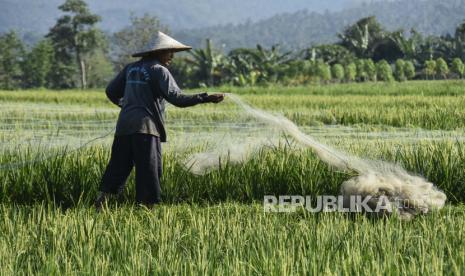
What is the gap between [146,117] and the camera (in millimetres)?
4059

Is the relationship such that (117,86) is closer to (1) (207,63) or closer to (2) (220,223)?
(2) (220,223)

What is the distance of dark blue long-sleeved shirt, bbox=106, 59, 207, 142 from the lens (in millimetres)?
3986

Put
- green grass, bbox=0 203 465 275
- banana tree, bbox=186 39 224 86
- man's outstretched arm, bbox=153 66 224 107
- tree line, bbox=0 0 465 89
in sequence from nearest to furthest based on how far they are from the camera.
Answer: green grass, bbox=0 203 465 275 < man's outstretched arm, bbox=153 66 224 107 < banana tree, bbox=186 39 224 86 < tree line, bbox=0 0 465 89

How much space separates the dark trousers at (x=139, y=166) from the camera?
13.3 feet

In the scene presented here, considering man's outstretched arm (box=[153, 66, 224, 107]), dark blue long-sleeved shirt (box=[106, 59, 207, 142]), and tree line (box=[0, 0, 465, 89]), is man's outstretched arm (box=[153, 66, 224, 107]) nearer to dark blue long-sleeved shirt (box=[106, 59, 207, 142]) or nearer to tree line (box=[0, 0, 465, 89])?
dark blue long-sleeved shirt (box=[106, 59, 207, 142])

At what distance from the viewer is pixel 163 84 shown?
398cm

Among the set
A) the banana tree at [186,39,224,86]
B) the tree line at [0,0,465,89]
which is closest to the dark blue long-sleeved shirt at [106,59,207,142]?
the tree line at [0,0,465,89]

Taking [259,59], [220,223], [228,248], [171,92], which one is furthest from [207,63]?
[228,248]

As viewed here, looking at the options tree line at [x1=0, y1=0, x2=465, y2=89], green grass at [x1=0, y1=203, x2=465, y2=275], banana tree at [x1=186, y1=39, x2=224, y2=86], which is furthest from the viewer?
tree line at [x1=0, y1=0, x2=465, y2=89]

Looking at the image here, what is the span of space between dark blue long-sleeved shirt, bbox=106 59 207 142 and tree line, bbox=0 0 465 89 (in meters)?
25.2

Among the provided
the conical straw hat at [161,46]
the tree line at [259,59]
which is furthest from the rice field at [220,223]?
the tree line at [259,59]

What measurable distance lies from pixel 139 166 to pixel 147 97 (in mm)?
438

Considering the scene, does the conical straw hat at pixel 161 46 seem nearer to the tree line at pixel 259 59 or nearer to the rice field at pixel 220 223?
the rice field at pixel 220 223

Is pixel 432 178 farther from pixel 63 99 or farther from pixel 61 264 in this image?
pixel 63 99
